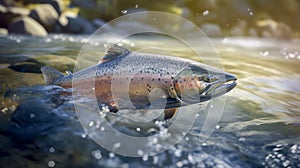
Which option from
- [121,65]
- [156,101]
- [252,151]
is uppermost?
[121,65]

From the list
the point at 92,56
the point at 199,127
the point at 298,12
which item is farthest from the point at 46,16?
the point at 298,12

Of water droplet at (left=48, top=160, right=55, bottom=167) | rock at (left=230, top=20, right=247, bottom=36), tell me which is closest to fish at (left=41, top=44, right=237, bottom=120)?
water droplet at (left=48, top=160, right=55, bottom=167)

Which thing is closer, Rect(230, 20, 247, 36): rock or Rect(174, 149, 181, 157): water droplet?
Rect(174, 149, 181, 157): water droplet

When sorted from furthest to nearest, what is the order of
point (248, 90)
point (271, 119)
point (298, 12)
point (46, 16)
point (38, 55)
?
point (298, 12), point (46, 16), point (38, 55), point (248, 90), point (271, 119)

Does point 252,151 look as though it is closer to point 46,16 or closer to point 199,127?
point 199,127

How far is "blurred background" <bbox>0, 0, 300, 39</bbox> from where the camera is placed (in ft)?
40.2

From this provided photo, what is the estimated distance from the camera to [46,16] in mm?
12555

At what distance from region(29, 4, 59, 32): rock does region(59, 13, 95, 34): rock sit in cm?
40

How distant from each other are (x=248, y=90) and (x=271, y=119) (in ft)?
4.66

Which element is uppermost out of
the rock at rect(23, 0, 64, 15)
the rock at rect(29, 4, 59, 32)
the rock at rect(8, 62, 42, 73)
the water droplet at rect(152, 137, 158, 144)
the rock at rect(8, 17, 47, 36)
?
the rock at rect(23, 0, 64, 15)

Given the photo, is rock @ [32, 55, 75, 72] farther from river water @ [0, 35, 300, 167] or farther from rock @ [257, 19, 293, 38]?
rock @ [257, 19, 293, 38]

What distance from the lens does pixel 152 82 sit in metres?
3.38

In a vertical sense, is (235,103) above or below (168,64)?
below

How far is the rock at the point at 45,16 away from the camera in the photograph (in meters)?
12.3
